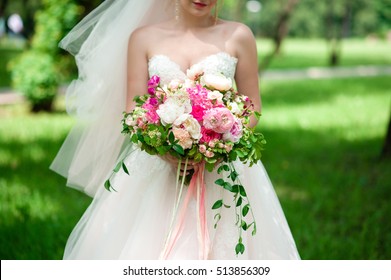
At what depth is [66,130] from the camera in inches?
442

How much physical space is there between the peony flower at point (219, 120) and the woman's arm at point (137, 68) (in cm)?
82

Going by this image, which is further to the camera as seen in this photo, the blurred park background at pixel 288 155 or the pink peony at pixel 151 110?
the blurred park background at pixel 288 155

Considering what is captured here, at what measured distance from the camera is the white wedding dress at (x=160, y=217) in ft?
11.5

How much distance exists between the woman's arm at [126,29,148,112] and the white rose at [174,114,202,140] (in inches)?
30.5

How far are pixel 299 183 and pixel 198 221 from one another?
4.86 metres

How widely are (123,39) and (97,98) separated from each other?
43 centimetres

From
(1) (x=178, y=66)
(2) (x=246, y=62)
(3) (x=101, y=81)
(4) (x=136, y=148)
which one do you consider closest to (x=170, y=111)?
(4) (x=136, y=148)

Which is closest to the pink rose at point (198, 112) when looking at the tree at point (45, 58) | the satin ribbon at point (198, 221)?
the satin ribbon at point (198, 221)

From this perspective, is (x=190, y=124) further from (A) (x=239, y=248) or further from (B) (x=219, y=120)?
(A) (x=239, y=248)

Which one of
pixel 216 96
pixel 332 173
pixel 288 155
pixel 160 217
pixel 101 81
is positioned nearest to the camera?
pixel 216 96

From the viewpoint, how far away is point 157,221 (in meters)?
3.57

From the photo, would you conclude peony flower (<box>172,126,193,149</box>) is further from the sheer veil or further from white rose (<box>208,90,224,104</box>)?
the sheer veil

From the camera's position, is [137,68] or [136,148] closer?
[136,148]

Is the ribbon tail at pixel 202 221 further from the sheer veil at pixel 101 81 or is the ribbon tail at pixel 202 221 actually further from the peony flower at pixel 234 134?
the sheer veil at pixel 101 81
